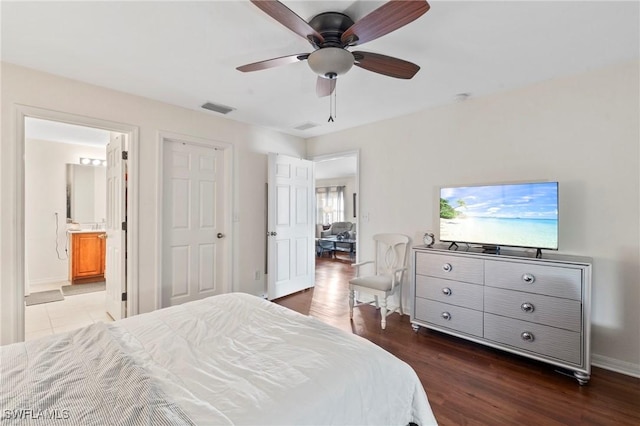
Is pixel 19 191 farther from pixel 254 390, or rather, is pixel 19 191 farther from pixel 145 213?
pixel 254 390

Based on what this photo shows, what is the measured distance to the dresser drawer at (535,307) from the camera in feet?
7.23

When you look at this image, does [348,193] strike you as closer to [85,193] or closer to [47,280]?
[85,193]

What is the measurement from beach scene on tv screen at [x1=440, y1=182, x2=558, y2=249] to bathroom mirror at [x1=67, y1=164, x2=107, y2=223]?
5.49 metres

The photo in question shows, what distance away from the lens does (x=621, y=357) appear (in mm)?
2334

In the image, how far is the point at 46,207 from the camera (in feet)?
16.0

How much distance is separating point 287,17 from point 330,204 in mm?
8199

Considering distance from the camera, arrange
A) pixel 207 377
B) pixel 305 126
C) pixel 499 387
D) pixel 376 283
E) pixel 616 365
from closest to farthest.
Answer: pixel 207 377 → pixel 499 387 → pixel 616 365 → pixel 376 283 → pixel 305 126

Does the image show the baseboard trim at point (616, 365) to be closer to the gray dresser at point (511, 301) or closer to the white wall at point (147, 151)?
the gray dresser at point (511, 301)

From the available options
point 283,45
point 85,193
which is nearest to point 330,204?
point 85,193

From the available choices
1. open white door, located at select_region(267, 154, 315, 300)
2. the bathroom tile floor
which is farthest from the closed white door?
the bathroom tile floor

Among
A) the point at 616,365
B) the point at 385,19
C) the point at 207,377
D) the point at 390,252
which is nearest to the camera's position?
the point at 207,377

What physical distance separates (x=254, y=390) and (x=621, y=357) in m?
3.01

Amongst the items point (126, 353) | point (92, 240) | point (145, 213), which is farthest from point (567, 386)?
point (92, 240)

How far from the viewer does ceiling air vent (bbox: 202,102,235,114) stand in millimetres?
3338
